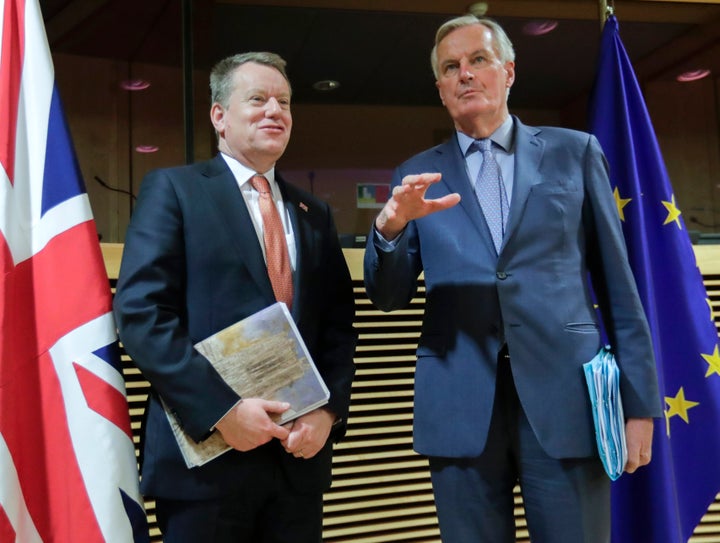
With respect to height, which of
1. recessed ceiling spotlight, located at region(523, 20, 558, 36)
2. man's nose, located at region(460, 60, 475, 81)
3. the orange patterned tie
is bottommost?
the orange patterned tie

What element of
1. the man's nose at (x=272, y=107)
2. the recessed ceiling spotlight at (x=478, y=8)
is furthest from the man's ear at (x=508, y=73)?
the recessed ceiling spotlight at (x=478, y=8)

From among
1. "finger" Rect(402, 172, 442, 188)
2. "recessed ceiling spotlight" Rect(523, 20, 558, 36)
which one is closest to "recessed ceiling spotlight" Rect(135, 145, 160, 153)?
"recessed ceiling spotlight" Rect(523, 20, 558, 36)

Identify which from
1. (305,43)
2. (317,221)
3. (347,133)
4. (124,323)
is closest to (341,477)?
(317,221)

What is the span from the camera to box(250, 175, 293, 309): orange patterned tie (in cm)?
179

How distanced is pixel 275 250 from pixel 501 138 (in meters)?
0.67

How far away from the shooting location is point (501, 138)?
1861 millimetres

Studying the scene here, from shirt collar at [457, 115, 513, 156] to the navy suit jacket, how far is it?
474 millimetres

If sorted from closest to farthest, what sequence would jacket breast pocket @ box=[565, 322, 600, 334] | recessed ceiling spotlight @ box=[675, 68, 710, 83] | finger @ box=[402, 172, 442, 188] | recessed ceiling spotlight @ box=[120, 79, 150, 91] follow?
1. finger @ box=[402, 172, 442, 188]
2. jacket breast pocket @ box=[565, 322, 600, 334]
3. recessed ceiling spotlight @ box=[120, 79, 150, 91]
4. recessed ceiling spotlight @ box=[675, 68, 710, 83]

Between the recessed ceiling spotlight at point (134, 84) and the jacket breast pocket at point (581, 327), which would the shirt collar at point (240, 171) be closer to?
the jacket breast pocket at point (581, 327)

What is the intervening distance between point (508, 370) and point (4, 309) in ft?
4.00

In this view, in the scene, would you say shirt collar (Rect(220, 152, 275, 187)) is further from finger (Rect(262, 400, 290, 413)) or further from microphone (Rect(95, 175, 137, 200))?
microphone (Rect(95, 175, 137, 200))

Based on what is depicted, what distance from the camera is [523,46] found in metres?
5.77

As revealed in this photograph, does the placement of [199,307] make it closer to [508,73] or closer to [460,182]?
[460,182]

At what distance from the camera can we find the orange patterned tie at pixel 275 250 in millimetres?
1793
